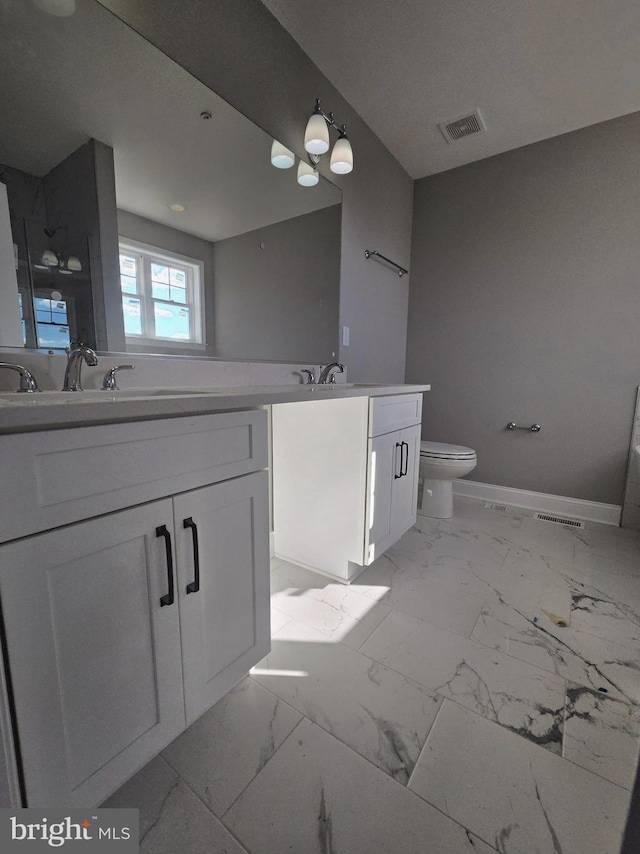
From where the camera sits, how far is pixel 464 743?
34.9 inches

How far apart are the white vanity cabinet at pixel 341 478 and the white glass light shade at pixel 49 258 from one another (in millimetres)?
930

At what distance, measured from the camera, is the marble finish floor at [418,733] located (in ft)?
2.36

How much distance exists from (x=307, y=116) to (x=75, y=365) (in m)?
1.59

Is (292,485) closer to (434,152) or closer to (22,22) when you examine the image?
(22,22)

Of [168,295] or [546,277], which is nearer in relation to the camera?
[168,295]

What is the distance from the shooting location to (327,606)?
1.41 meters

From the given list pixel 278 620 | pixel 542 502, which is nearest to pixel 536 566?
→ pixel 542 502

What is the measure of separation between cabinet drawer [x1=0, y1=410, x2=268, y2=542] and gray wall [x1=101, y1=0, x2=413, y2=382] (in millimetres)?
1250

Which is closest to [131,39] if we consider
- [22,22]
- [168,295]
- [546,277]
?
[22,22]

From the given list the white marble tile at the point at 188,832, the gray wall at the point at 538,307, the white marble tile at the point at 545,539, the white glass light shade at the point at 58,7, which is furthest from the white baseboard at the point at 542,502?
the white glass light shade at the point at 58,7

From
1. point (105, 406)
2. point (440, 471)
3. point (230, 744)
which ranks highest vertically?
point (105, 406)

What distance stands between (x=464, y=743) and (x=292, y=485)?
1.04 metres

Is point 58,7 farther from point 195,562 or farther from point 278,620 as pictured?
point 278,620

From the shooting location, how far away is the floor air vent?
2.22 metres
